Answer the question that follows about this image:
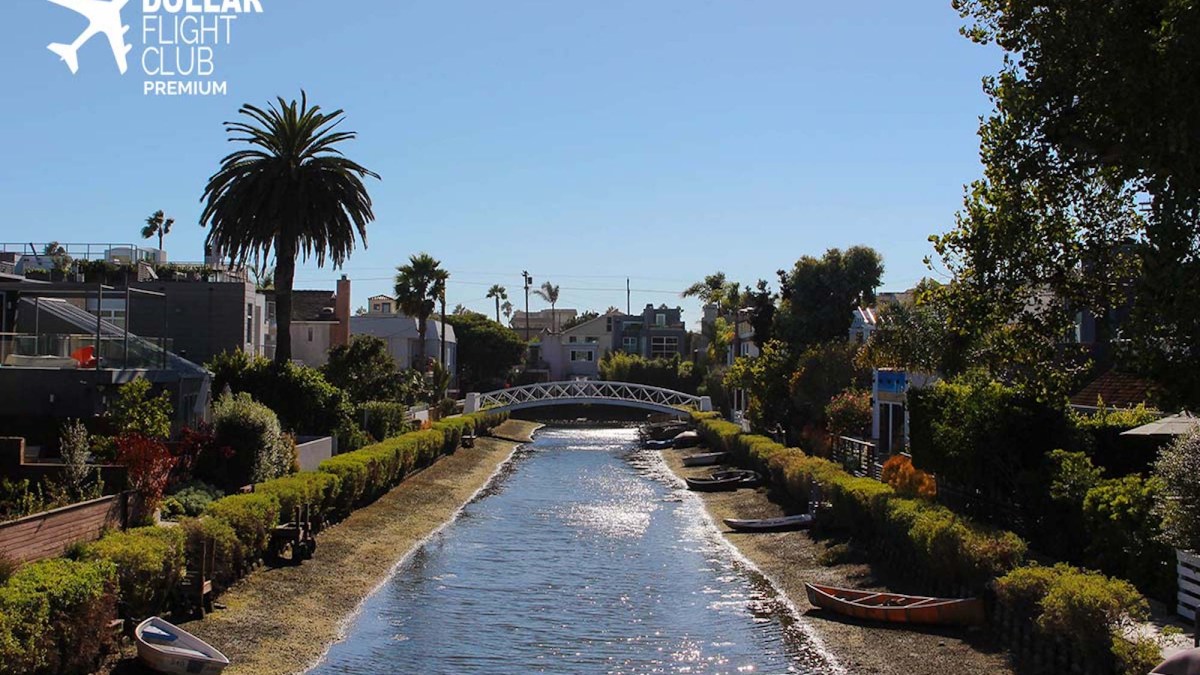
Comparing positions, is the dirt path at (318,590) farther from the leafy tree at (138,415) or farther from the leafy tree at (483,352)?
the leafy tree at (483,352)

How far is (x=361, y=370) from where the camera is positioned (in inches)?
2571

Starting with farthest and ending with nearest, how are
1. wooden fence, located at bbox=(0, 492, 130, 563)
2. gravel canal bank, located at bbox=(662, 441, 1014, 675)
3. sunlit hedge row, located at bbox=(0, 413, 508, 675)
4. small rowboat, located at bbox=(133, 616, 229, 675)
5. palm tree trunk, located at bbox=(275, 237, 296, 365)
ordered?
1. palm tree trunk, located at bbox=(275, 237, 296, 365)
2. gravel canal bank, located at bbox=(662, 441, 1014, 675)
3. small rowboat, located at bbox=(133, 616, 229, 675)
4. wooden fence, located at bbox=(0, 492, 130, 563)
5. sunlit hedge row, located at bbox=(0, 413, 508, 675)

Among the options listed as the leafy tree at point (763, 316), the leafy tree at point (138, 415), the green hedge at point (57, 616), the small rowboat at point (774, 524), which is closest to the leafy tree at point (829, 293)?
the leafy tree at point (763, 316)

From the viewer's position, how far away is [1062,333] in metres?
27.1

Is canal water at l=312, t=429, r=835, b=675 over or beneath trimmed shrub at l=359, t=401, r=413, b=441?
beneath

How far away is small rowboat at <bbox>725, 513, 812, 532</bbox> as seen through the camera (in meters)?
44.3

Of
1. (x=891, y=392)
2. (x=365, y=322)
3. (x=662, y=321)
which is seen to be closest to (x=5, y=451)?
(x=891, y=392)

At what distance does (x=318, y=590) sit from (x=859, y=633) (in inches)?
536

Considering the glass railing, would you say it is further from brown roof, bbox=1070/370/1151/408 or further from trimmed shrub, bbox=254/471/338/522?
brown roof, bbox=1070/370/1151/408

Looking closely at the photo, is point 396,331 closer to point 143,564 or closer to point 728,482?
point 728,482

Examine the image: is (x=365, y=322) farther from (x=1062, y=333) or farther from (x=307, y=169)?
(x=1062, y=333)

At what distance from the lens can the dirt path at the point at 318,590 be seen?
25.2 m

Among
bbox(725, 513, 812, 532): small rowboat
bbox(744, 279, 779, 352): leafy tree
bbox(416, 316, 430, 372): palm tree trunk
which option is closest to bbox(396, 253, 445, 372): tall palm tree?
bbox(416, 316, 430, 372): palm tree trunk

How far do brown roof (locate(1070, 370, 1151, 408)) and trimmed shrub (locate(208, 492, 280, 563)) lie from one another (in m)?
24.2
